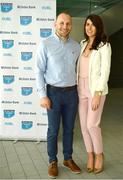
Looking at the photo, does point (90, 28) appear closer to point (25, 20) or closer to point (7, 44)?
point (25, 20)

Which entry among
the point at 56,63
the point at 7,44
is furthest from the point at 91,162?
the point at 7,44

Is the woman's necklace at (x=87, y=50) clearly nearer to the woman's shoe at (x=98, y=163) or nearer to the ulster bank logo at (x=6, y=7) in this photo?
the woman's shoe at (x=98, y=163)

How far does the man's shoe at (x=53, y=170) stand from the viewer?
3.79 metres

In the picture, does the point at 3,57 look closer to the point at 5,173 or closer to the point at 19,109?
the point at 19,109

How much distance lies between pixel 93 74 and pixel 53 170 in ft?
3.49

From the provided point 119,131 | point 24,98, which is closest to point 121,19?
point 119,131

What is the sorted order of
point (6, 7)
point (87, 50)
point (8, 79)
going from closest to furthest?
point (87, 50) → point (6, 7) → point (8, 79)

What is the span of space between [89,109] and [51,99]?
39cm

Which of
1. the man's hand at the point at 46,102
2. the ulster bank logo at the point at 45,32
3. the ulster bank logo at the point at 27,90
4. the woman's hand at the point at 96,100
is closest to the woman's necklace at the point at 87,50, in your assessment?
the woman's hand at the point at 96,100

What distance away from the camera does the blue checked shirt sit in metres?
3.58

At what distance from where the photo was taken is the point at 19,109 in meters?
4.82

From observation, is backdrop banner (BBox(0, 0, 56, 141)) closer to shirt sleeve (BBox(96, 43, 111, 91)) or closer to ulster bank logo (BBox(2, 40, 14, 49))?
ulster bank logo (BBox(2, 40, 14, 49))

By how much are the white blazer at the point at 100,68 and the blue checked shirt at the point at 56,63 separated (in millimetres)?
178

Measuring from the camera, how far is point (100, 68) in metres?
3.61
